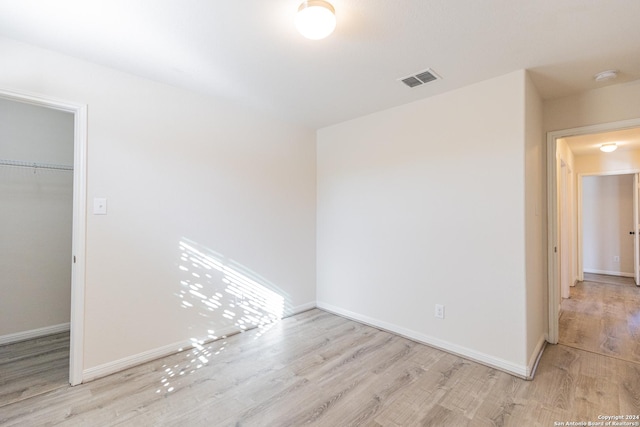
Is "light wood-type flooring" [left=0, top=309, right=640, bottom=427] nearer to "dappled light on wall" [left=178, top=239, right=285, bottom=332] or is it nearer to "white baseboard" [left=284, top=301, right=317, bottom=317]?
"dappled light on wall" [left=178, top=239, right=285, bottom=332]

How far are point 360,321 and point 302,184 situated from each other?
5.99ft

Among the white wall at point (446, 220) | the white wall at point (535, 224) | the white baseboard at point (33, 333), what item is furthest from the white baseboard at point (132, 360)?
the white wall at point (535, 224)

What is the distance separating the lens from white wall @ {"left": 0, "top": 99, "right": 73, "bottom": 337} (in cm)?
292

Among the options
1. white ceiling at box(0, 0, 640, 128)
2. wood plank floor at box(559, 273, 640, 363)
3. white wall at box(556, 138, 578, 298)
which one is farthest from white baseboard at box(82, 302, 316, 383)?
white wall at box(556, 138, 578, 298)

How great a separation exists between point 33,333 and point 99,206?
6.16 ft

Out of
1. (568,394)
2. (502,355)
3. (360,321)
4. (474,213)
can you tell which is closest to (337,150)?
(474,213)

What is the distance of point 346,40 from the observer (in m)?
1.98

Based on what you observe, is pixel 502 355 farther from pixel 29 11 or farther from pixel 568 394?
pixel 29 11

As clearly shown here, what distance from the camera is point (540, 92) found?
2779 millimetres

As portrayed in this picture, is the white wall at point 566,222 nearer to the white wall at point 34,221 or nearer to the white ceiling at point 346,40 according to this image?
the white ceiling at point 346,40

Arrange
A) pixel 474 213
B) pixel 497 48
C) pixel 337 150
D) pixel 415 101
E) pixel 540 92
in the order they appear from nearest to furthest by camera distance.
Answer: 1. pixel 497 48
2. pixel 474 213
3. pixel 540 92
4. pixel 415 101
5. pixel 337 150

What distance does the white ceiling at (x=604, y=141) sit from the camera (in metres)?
3.94

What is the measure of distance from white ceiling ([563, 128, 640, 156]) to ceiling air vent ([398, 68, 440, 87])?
263cm

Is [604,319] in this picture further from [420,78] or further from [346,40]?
[346,40]
